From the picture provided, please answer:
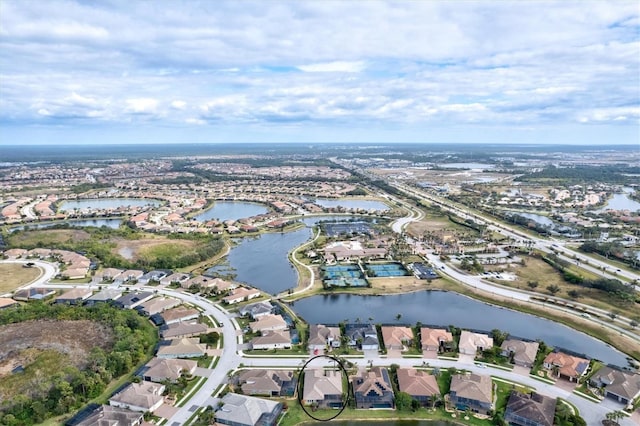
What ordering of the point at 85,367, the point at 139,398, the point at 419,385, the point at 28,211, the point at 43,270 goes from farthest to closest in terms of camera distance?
1. the point at 28,211
2. the point at 43,270
3. the point at 85,367
4. the point at 419,385
5. the point at 139,398

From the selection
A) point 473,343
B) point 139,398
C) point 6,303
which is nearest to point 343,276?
point 473,343

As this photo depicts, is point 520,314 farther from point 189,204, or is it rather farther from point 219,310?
point 189,204

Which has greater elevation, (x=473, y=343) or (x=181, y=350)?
(x=181, y=350)

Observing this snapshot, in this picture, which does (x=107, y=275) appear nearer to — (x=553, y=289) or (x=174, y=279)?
(x=174, y=279)

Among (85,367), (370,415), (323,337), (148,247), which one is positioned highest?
(148,247)

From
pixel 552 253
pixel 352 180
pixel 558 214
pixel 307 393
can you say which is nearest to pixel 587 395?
pixel 307 393

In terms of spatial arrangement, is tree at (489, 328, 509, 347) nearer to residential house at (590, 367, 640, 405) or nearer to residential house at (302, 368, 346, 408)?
residential house at (590, 367, 640, 405)

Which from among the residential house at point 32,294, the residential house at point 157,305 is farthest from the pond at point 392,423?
the residential house at point 32,294
